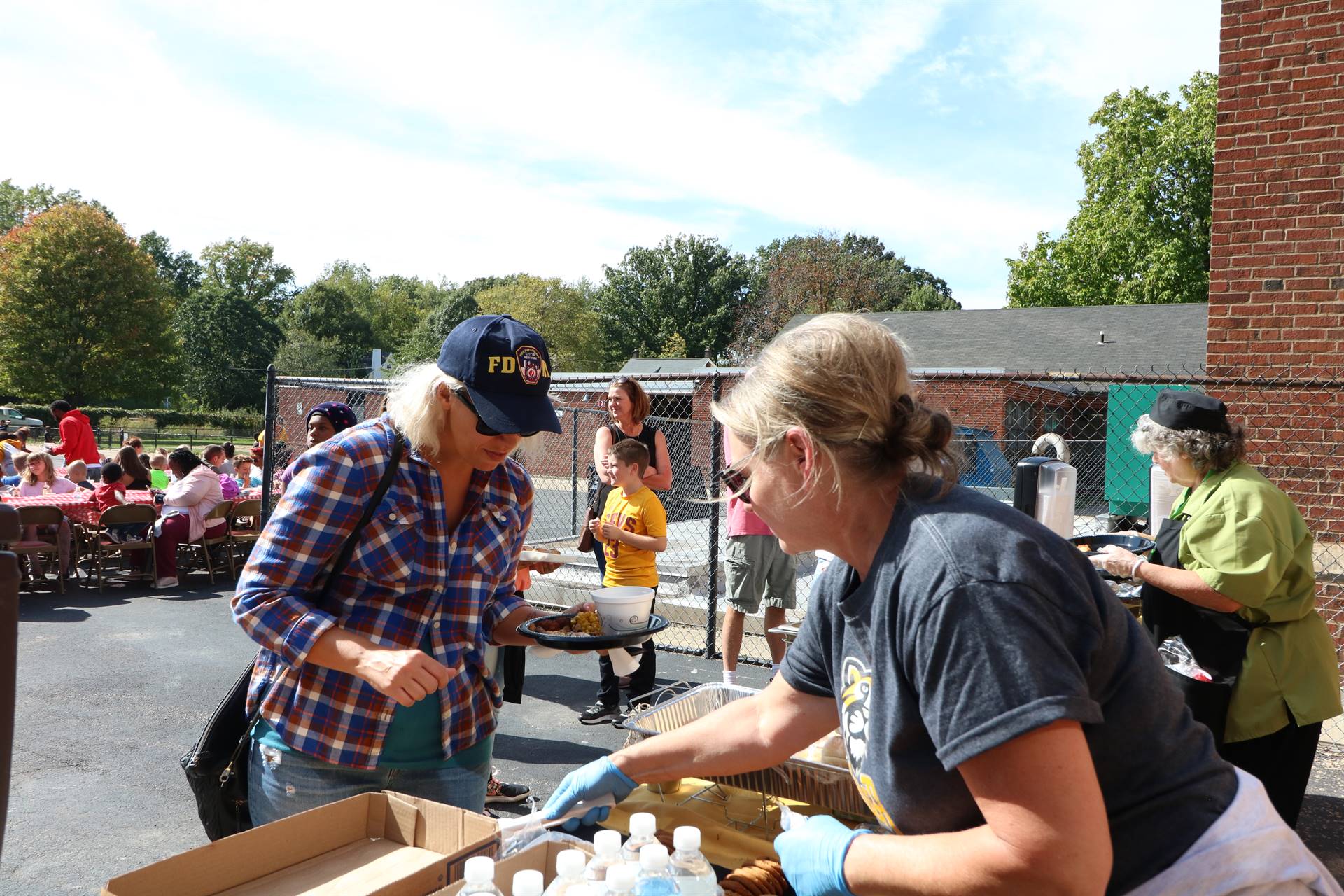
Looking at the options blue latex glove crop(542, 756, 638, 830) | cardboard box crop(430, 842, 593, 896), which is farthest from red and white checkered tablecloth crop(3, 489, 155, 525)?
cardboard box crop(430, 842, 593, 896)

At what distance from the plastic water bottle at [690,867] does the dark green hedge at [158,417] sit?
4541cm

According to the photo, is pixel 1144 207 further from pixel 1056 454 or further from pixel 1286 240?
pixel 1056 454

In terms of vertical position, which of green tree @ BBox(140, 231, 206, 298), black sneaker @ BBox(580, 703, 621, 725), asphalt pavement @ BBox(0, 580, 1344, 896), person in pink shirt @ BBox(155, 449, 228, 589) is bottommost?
asphalt pavement @ BBox(0, 580, 1344, 896)

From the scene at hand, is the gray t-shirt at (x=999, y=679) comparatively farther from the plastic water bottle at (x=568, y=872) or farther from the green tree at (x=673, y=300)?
the green tree at (x=673, y=300)

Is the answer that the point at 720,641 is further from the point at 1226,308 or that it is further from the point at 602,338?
the point at 602,338

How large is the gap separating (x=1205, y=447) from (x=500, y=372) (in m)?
2.73

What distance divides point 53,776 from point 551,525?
1320cm

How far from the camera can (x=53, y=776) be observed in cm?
493

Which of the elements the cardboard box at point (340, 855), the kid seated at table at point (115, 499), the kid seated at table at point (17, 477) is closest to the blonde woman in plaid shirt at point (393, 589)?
the cardboard box at point (340, 855)

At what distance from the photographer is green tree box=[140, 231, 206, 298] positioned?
8838 centimetres

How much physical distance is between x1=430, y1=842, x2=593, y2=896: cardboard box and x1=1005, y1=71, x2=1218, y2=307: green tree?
119ft

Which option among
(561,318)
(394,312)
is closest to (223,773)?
(561,318)

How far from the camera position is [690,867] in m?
1.57

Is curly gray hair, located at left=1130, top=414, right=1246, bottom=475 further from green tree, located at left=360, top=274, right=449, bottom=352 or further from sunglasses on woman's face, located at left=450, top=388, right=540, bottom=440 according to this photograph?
green tree, located at left=360, top=274, right=449, bottom=352
